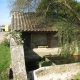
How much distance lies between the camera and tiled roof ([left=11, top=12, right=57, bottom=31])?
15527mm

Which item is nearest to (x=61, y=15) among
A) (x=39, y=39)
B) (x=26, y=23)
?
(x=39, y=39)

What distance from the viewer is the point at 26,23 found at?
16.6 meters

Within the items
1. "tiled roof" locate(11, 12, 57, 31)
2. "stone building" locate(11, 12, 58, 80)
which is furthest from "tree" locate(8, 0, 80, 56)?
"stone building" locate(11, 12, 58, 80)

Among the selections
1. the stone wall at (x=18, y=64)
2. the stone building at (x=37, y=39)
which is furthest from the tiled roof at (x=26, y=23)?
the stone wall at (x=18, y=64)

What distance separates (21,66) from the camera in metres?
9.12

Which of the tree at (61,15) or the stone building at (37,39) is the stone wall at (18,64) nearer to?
the tree at (61,15)

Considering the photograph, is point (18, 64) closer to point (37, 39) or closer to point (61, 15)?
point (37, 39)

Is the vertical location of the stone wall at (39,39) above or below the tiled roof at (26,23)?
below

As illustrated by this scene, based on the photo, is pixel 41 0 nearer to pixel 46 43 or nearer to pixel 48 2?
pixel 48 2

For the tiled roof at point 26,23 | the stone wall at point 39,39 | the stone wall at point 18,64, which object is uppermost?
the tiled roof at point 26,23

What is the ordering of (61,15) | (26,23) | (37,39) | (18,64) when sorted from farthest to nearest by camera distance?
(61,15), (26,23), (37,39), (18,64)

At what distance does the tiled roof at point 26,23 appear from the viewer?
611 inches

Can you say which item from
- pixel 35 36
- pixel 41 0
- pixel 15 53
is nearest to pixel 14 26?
pixel 35 36

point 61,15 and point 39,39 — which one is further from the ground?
point 61,15
